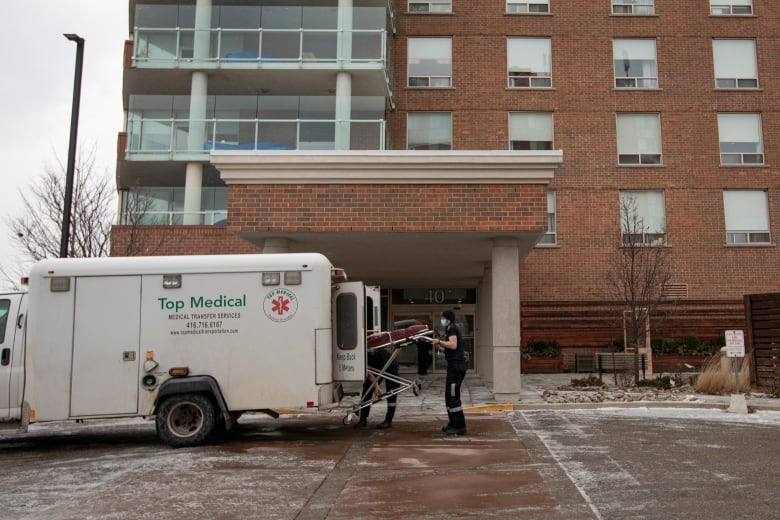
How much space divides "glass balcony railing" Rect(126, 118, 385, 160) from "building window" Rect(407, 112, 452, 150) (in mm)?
3519

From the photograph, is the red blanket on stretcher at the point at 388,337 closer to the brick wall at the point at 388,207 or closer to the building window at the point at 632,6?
the brick wall at the point at 388,207

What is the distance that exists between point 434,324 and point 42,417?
16550 millimetres

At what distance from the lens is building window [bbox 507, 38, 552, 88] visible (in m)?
25.2

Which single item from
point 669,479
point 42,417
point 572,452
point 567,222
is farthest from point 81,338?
point 567,222

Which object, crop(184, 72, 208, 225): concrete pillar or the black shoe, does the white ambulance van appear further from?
crop(184, 72, 208, 225): concrete pillar

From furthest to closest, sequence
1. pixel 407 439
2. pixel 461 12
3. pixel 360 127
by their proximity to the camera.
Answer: pixel 461 12 < pixel 360 127 < pixel 407 439

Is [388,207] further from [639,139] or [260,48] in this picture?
[639,139]

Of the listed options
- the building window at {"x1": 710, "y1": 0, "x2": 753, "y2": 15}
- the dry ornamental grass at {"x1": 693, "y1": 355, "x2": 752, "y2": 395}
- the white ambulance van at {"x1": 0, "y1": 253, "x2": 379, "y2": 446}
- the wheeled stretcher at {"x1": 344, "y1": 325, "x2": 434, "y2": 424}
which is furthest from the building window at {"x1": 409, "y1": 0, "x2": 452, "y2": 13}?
the white ambulance van at {"x1": 0, "y1": 253, "x2": 379, "y2": 446}

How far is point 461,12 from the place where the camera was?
83.9ft

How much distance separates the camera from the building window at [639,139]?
24484 mm

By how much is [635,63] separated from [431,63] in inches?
298

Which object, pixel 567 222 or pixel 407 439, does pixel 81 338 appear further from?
pixel 567 222

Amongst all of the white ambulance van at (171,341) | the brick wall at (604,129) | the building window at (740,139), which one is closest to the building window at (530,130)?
the brick wall at (604,129)

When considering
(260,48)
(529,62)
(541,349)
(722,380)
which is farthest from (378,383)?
(529,62)
